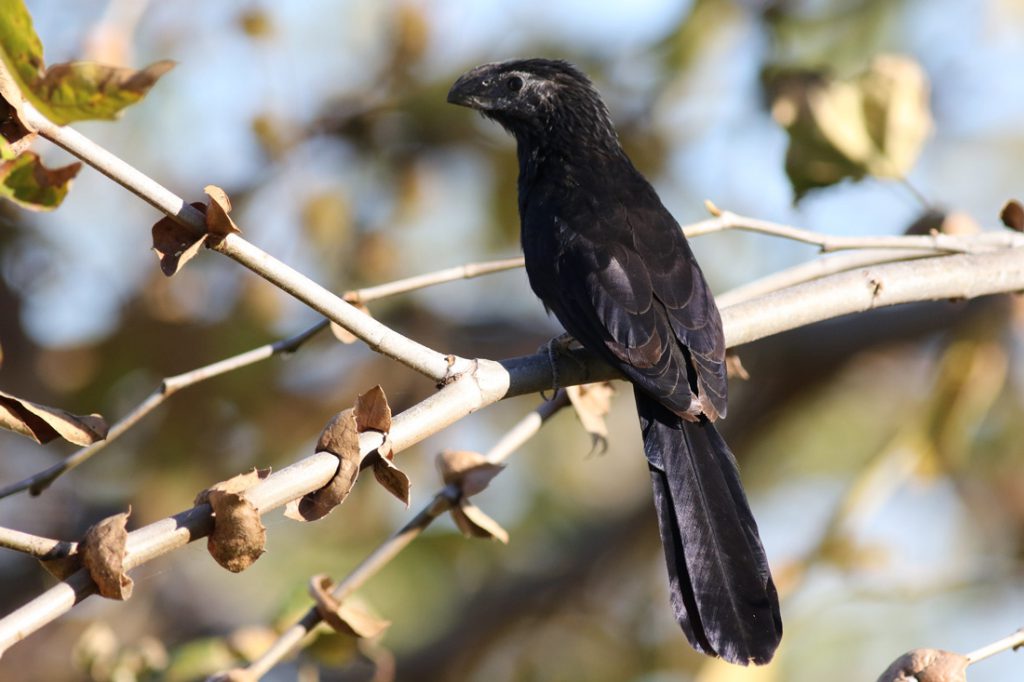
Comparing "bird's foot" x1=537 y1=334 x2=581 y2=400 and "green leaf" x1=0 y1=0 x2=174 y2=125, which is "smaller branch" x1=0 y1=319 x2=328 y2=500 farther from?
"green leaf" x1=0 y1=0 x2=174 y2=125

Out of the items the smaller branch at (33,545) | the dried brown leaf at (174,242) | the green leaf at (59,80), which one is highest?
the green leaf at (59,80)

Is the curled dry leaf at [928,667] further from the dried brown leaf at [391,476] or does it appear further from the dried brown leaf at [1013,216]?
the dried brown leaf at [1013,216]

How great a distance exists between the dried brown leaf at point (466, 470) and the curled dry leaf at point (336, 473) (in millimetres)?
603

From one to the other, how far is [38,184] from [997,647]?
1619 mm

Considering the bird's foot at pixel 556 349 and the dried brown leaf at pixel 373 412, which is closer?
the dried brown leaf at pixel 373 412

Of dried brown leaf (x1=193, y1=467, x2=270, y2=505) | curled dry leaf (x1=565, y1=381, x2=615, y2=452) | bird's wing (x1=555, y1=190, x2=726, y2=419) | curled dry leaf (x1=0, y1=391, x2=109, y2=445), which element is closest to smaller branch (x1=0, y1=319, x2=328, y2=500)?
curled dry leaf (x1=0, y1=391, x2=109, y2=445)

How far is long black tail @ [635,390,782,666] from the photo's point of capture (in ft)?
7.59

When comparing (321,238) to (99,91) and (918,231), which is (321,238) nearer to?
(918,231)

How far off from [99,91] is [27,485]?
82 centimetres

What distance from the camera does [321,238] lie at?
15.2 ft

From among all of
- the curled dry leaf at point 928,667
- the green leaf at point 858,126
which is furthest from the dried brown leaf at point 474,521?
the green leaf at point 858,126

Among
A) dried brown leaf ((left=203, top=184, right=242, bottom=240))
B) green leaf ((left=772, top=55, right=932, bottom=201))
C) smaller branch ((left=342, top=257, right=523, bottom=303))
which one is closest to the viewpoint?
dried brown leaf ((left=203, top=184, right=242, bottom=240))

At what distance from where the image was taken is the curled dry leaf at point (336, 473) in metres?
1.74

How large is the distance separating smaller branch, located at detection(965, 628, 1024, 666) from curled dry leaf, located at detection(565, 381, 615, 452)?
3.26 feet
